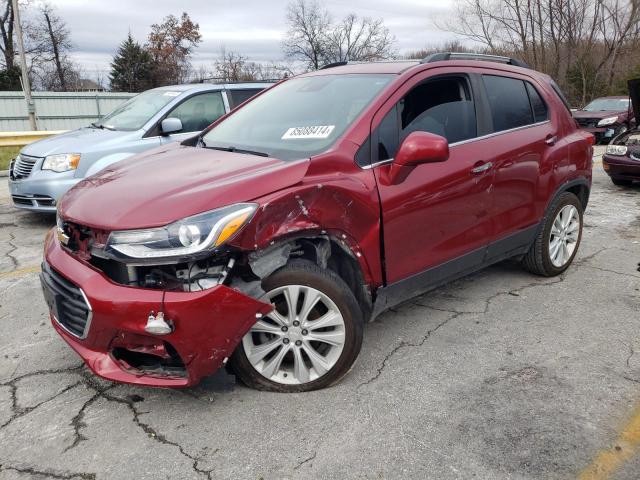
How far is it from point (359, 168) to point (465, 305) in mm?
1694

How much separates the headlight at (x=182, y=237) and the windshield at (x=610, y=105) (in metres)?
17.7

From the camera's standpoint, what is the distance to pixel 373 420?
2736 millimetres

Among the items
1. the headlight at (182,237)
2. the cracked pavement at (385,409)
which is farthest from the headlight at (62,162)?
the headlight at (182,237)

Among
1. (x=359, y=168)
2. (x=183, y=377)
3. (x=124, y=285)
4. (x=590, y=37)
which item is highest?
(x=590, y=37)

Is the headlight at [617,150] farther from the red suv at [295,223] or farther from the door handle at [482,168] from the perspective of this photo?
the door handle at [482,168]

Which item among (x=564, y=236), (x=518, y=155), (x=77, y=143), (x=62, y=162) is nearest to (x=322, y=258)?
(x=518, y=155)

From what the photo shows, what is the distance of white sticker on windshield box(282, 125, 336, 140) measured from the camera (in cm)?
324

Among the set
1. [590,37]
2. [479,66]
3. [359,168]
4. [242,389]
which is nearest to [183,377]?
[242,389]

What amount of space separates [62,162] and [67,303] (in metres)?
4.19

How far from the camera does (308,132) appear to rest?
333cm

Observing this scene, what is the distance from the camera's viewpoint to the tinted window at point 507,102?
4012 mm

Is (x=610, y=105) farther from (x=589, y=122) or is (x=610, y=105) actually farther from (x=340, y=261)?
(x=340, y=261)

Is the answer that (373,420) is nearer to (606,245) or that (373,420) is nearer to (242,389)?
(242,389)

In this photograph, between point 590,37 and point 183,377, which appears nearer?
point 183,377
